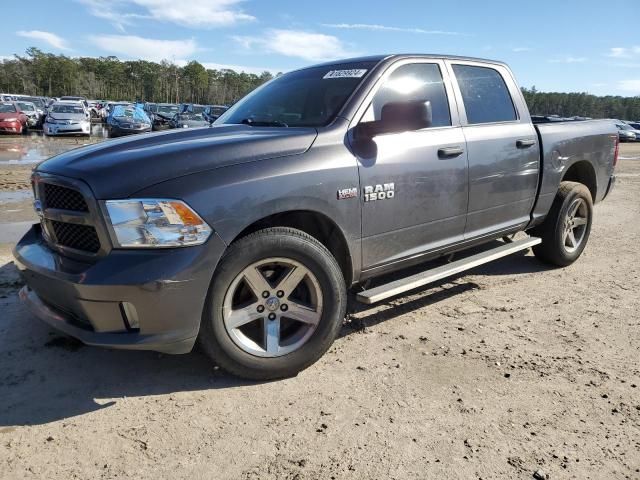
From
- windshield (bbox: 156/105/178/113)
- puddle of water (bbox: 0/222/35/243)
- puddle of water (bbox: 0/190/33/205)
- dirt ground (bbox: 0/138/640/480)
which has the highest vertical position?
windshield (bbox: 156/105/178/113)

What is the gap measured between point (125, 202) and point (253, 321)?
103cm

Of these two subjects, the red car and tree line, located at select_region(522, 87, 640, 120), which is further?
tree line, located at select_region(522, 87, 640, 120)

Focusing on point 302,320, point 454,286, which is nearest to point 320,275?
point 302,320

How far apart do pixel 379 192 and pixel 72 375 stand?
7.10 feet

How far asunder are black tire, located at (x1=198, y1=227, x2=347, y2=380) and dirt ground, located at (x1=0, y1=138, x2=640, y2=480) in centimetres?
13

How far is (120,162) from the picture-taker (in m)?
2.64

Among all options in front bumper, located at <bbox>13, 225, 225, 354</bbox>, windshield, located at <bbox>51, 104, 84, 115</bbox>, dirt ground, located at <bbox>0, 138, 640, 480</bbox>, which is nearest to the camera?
dirt ground, located at <bbox>0, 138, 640, 480</bbox>

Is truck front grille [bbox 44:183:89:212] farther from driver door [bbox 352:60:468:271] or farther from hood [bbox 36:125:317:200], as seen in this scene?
driver door [bbox 352:60:468:271]

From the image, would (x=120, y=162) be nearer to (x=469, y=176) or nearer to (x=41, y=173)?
(x=41, y=173)

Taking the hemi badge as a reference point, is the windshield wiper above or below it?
above

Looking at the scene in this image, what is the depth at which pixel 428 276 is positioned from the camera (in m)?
3.70

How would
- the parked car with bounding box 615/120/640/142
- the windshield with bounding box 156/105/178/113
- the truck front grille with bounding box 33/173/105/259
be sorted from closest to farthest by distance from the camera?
1. the truck front grille with bounding box 33/173/105/259
2. the windshield with bounding box 156/105/178/113
3. the parked car with bounding box 615/120/640/142

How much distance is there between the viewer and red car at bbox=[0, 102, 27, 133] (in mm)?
22891

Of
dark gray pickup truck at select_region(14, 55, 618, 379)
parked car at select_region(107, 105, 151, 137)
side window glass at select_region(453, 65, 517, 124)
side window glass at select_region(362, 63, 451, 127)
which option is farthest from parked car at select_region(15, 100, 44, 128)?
side window glass at select_region(362, 63, 451, 127)
